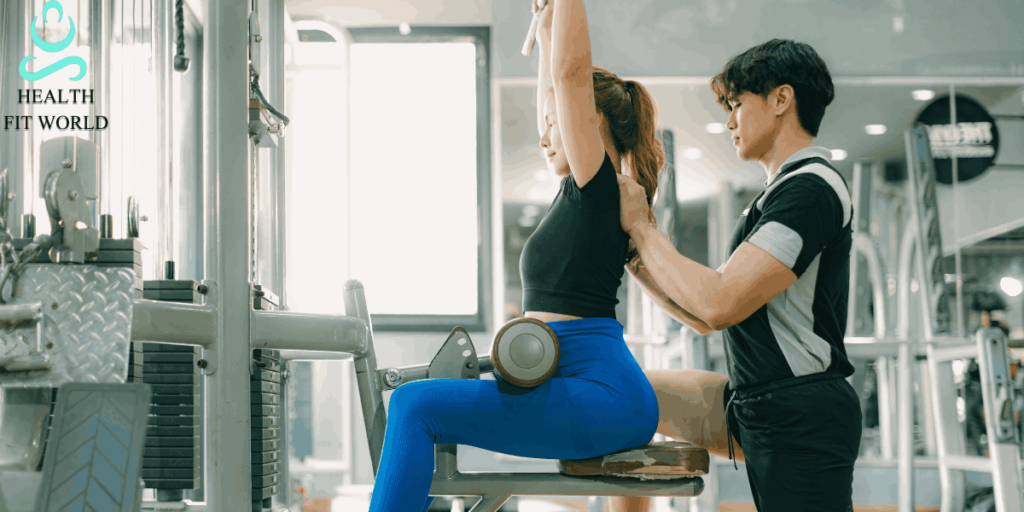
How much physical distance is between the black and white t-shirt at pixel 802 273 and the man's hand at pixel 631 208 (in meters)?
0.19

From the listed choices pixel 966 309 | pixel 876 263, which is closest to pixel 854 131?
pixel 876 263

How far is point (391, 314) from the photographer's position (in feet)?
12.3

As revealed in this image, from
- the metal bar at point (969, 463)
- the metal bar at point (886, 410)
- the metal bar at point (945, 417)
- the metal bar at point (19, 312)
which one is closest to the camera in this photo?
the metal bar at point (19, 312)

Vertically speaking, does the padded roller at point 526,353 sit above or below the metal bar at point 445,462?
above

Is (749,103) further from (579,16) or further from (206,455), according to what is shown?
(206,455)

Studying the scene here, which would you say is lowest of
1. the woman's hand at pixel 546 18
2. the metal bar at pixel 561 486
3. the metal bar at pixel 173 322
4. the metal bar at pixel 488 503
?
the metal bar at pixel 488 503

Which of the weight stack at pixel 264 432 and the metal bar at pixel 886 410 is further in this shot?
the metal bar at pixel 886 410

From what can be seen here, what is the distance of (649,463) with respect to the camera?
1201 mm

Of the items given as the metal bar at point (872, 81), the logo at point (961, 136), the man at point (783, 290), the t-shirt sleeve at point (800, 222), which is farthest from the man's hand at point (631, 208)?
the logo at point (961, 136)

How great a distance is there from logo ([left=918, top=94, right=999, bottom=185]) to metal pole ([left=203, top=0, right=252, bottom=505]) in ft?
12.0

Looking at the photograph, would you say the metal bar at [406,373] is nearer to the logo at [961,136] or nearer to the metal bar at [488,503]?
the metal bar at [488,503]

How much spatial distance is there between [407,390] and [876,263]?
323 centimetres

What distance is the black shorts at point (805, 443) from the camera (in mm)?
1199

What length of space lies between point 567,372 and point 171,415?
0.79 metres
